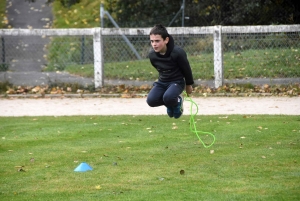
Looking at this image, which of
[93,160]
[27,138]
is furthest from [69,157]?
[27,138]

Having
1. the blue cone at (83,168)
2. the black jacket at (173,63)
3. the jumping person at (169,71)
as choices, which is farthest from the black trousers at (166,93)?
the blue cone at (83,168)

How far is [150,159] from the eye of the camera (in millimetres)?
9070

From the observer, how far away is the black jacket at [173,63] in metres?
10.0

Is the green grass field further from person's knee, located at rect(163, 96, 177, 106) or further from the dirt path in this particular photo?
the dirt path

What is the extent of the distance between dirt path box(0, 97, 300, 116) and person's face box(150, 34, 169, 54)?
150 inches

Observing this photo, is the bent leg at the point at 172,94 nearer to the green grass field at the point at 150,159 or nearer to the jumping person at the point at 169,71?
the jumping person at the point at 169,71

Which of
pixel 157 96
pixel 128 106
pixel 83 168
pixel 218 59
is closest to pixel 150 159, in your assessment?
pixel 83 168

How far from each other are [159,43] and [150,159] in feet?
5.67

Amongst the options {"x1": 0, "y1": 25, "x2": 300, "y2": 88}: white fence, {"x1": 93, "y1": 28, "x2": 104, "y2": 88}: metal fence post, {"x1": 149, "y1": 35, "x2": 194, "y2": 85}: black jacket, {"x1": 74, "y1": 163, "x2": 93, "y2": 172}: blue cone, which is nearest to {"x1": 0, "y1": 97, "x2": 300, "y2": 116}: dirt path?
{"x1": 93, "y1": 28, "x2": 104, "y2": 88}: metal fence post

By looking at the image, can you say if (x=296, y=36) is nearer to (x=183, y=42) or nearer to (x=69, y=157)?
(x=183, y=42)

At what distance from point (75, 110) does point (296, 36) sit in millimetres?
5784

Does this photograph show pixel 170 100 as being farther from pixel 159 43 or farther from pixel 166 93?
pixel 159 43

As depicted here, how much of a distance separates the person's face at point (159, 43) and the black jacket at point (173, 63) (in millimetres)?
104

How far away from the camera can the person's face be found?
984 centimetres
